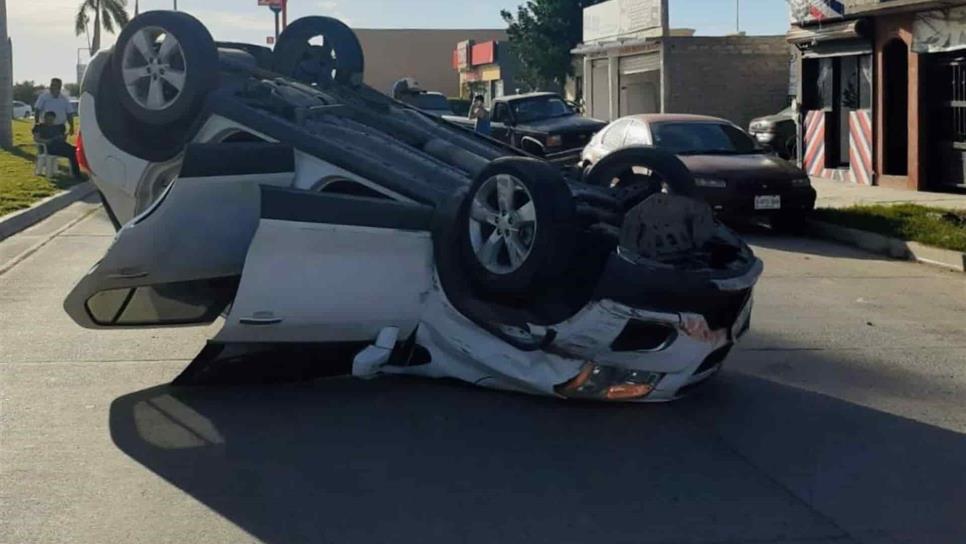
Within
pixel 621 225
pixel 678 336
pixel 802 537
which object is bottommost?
pixel 802 537

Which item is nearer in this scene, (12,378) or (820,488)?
(820,488)

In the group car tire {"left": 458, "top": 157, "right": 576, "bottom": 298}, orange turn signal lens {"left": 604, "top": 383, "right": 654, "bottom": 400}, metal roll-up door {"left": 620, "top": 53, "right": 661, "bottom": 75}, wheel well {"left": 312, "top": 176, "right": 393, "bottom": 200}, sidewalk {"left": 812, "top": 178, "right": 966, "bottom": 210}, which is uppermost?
metal roll-up door {"left": 620, "top": 53, "right": 661, "bottom": 75}

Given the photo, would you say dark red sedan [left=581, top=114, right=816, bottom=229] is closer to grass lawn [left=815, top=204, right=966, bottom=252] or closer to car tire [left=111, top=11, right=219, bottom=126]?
grass lawn [left=815, top=204, right=966, bottom=252]

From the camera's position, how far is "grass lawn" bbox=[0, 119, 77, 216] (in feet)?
62.5

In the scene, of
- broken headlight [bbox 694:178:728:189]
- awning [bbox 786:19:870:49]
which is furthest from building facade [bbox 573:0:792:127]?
broken headlight [bbox 694:178:728:189]

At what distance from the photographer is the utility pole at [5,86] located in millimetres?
30194

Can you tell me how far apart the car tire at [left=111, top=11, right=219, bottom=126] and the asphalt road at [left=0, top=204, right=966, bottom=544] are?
5.24ft

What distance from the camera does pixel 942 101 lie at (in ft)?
68.2

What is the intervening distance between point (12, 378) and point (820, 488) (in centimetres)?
475

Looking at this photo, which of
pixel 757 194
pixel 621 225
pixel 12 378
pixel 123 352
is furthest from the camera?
pixel 757 194

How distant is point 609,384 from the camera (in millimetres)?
6949

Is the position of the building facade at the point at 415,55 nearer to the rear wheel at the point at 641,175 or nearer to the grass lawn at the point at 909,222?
the grass lawn at the point at 909,222

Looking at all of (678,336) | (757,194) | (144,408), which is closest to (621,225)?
(678,336)

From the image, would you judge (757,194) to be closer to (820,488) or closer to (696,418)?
(696,418)
